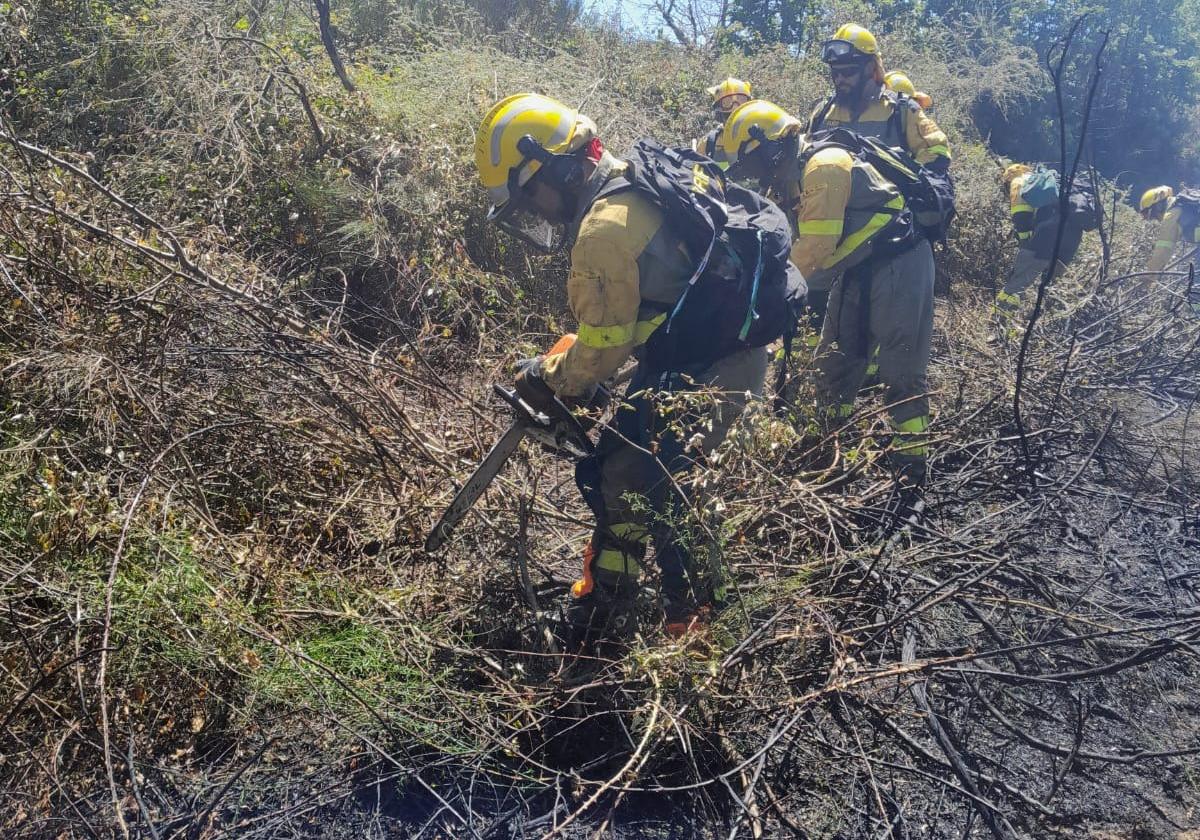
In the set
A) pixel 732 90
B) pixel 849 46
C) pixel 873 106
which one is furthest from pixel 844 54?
pixel 732 90

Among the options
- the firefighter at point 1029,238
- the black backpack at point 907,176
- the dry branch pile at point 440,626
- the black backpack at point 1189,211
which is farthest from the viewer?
the black backpack at point 1189,211

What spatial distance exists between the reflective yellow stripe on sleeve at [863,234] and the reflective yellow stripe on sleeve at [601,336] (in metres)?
1.85

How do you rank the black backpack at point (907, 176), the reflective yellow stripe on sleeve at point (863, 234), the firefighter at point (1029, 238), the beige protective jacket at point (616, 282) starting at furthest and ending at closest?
the firefighter at point (1029, 238) < the black backpack at point (907, 176) < the reflective yellow stripe on sleeve at point (863, 234) < the beige protective jacket at point (616, 282)

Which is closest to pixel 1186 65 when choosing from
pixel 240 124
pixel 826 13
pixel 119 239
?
pixel 826 13

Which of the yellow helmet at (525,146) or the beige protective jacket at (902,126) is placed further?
the beige protective jacket at (902,126)

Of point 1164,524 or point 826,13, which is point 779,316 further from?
point 826,13

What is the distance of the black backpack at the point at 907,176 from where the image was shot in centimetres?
419

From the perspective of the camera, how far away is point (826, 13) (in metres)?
11.5

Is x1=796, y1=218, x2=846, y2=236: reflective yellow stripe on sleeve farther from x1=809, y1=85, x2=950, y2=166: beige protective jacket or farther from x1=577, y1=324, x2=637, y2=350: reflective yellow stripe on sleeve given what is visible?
x1=577, y1=324, x2=637, y2=350: reflective yellow stripe on sleeve

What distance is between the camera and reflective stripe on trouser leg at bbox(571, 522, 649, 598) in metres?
2.91

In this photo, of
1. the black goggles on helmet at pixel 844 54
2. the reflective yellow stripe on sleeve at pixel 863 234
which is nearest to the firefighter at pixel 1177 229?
the black goggles on helmet at pixel 844 54

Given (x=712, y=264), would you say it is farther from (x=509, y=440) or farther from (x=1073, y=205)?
(x=1073, y=205)

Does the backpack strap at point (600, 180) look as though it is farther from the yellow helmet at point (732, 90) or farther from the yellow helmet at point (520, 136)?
the yellow helmet at point (732, 90)

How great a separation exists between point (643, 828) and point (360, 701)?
2.94 ft
